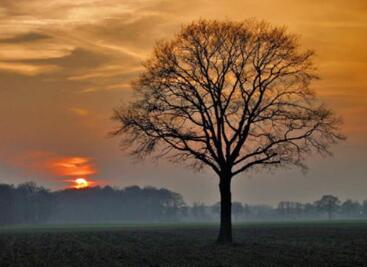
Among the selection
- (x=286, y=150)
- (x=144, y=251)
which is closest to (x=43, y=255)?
(x=144, y=251)

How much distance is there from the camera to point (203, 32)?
136ft

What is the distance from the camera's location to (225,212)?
140ft

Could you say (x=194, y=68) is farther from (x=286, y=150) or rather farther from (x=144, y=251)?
(x=144, y=251)

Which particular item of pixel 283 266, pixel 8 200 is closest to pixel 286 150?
pixel 283 266

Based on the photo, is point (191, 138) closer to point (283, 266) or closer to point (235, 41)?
point (235, 41)

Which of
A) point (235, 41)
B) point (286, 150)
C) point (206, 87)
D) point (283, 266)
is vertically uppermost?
point (235, 41)

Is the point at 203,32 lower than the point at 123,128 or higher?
higher

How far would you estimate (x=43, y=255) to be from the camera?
3181 cm

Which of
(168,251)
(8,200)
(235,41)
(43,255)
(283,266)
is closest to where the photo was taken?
(283,266)

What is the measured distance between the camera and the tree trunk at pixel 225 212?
41719 mm

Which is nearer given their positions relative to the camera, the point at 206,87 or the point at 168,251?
the point at 168,251

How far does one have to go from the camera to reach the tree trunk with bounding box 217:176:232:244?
41.7 metres

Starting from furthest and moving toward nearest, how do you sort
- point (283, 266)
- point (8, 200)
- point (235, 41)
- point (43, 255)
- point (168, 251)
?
point (8, 200) < point (235, 41) < point (168, 251) < point (43, 255) < point (283, 266)

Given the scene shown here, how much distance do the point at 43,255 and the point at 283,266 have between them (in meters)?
13.6
